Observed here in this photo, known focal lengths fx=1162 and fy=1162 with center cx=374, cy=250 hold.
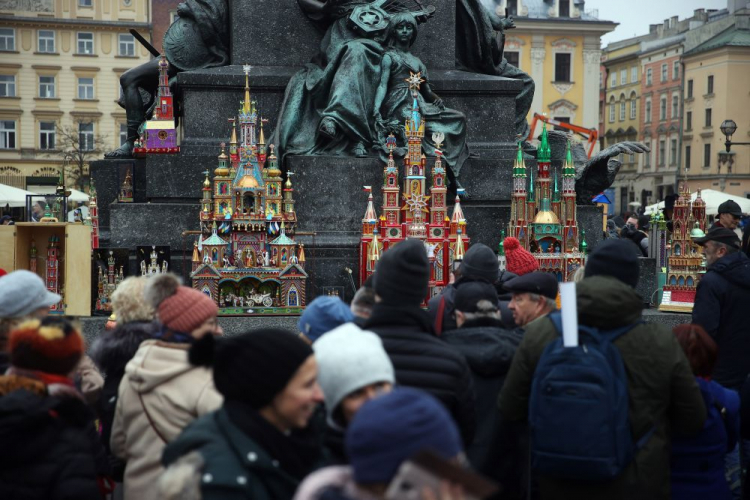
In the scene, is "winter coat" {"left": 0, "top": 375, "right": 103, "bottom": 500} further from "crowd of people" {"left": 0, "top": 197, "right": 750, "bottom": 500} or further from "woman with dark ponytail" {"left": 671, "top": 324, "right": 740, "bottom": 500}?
"woman with dark ponytail" {"left": 671, "top": 324, "right": 740, "bottom": 500}

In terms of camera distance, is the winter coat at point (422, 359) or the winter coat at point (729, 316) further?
the winter coat at point (729, 316)

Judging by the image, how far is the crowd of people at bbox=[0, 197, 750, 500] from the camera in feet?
11.5

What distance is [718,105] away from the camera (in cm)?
6962

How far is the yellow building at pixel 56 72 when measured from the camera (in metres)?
58.1

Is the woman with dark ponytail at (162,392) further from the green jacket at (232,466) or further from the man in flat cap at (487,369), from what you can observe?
the man in flat cap at (487,369)

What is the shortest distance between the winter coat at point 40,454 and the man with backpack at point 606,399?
6.17ft

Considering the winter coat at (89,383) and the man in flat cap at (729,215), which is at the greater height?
the man in flat cap at (729,215)

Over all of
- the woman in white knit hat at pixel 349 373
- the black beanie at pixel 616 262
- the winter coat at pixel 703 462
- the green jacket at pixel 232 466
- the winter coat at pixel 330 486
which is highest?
the black beanie at pixel 616 262

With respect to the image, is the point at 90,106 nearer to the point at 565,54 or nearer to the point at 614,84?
the point at 565,54

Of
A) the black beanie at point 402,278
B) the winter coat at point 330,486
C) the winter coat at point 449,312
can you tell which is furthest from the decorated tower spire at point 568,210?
the winter coat at point 330,486

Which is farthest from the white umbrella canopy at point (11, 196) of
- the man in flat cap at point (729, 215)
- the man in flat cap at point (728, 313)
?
the man in flat cap at point (728, 313)

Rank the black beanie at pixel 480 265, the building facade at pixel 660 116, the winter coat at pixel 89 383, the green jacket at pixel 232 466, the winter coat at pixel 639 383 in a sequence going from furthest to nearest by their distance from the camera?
1. the building facade at pixel 660 116
2. the black beanie at pixel 480 265
3. the winter coat at pixel 89 383
4. the winter coat at pixel 639 383
5. the green jacket at pixel 232 466

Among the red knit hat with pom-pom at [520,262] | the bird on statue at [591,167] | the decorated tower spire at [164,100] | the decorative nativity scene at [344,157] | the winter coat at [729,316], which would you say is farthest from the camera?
the bird on statue at [591,167]

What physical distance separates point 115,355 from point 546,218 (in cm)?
724
